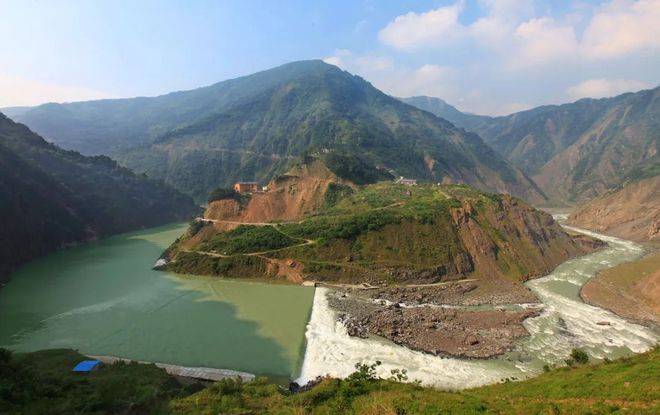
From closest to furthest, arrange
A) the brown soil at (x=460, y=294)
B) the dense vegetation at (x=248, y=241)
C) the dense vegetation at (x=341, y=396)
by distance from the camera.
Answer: the dense vegetation at (x=341, y=396) < the brown soil at (x=460, y=294) < the dense vegetation at (x=248, y=241)

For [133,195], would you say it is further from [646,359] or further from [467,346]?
[646,359]

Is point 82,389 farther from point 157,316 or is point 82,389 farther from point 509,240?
point 509,240

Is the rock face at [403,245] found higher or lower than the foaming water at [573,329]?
higher

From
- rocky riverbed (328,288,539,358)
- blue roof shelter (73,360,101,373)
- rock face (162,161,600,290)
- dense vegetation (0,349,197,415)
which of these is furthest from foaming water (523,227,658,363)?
blue roof shelter (73,360,101,373)

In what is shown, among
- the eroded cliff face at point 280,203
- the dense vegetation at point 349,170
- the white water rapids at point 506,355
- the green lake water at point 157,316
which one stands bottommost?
the white water rapids at point 506,355

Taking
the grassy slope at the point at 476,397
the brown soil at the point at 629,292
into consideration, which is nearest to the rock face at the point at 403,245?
the brown soil at the point at 629,292

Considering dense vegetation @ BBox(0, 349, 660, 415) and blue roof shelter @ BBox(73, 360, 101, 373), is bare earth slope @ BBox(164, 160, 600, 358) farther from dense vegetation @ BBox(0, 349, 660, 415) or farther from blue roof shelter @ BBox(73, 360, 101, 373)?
blue roof shelter @ BBox(73, 360, 101, 373)

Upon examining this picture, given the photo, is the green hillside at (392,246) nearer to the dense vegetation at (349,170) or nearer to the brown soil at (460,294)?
the brown soil at (460,294)
